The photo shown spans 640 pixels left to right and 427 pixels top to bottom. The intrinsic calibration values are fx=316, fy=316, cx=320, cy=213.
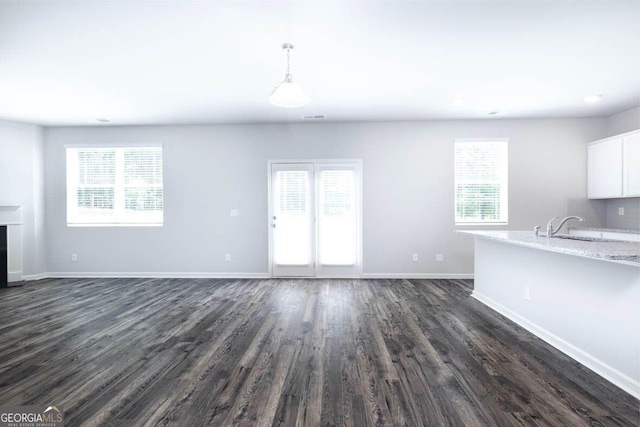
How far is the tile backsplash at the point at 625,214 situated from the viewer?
473 centimetres

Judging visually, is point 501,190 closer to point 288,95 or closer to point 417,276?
point 417,276

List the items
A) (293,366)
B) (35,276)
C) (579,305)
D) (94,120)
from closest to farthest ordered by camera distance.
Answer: (293,366) → (579,305) → (94,120) → (35,276)

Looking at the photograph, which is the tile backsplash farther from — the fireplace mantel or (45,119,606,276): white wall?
the fireplace mantel

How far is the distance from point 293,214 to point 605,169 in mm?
4982

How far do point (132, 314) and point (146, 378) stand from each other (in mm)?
1683

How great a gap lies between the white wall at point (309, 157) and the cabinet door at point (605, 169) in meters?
0.17

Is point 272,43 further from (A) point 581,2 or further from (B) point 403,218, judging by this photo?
(B) point 403,218

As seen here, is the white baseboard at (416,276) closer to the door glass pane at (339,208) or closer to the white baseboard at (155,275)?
the door glass pane at (339,208)

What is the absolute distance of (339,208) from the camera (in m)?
5.51

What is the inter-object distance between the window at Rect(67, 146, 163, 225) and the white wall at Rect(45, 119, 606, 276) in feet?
0.58

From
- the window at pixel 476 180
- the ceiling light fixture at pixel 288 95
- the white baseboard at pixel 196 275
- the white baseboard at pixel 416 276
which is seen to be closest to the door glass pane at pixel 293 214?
the white baseboard at pixel 196 275

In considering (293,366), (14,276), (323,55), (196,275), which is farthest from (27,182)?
(293,366)

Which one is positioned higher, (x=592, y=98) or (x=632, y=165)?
(x=592, y=98)

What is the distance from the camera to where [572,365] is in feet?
8.09
